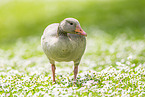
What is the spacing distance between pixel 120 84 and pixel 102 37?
12721 millimetres

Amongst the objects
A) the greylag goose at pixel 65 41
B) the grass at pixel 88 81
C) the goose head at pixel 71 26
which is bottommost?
the grass at pixel 88 81

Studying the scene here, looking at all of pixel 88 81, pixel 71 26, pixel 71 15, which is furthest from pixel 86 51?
pixel 71 15

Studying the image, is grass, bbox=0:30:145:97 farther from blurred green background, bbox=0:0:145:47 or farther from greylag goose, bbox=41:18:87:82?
blurred green background, bbox=0:0:145:47

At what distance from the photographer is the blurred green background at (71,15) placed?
23.6 m

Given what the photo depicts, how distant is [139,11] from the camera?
25766 mm

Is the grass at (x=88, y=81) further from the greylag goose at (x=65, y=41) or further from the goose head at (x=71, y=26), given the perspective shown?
the goose head at (x=71, y=26)

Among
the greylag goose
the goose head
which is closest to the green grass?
the greylag goose

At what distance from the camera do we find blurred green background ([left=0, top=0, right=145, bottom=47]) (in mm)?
23578

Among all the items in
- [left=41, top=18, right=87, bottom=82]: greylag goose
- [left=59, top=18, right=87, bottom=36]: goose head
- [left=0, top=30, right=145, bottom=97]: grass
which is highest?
[left=59, top=18, right=87, bottom=36]: goose head

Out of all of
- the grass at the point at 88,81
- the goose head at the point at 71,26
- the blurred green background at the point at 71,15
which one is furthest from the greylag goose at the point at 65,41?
the blurred green background at the point at 71,15

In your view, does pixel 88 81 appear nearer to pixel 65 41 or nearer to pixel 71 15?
pixel 65 41

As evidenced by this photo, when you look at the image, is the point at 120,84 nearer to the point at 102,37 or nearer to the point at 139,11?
the point at 102,37

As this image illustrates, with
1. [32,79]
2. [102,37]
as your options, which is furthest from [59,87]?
[102,37]

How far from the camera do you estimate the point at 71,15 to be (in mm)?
26188
